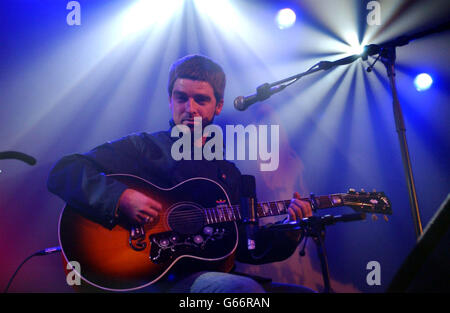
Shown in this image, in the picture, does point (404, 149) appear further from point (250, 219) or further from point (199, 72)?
point (199, 72)

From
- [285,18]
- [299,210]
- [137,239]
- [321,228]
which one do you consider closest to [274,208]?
[299,210]

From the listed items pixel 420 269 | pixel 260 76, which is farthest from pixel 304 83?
pixel 420 269

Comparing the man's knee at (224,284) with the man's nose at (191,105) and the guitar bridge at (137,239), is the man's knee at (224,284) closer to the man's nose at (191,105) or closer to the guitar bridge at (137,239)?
the guitar bridge at (137,239)

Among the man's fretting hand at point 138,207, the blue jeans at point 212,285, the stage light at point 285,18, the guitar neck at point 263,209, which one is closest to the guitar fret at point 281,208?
the guitar neck at point 263,209

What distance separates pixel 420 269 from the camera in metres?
0.99

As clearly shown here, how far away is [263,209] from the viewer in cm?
226

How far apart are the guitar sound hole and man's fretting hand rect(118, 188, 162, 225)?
11 centimetres

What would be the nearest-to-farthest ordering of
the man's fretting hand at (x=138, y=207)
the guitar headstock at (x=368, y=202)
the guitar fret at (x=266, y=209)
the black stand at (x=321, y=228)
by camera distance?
the black stand at (x=321, y=228) → the man's fretting hand at (x=138, y=207) → the guitar fret at (x=266, y=209) → the guitar headstock at (x=368, y=202)

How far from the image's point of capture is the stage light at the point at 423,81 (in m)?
3.03

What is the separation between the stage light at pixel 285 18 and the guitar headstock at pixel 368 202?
1.94 meters

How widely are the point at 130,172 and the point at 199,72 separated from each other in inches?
41.6

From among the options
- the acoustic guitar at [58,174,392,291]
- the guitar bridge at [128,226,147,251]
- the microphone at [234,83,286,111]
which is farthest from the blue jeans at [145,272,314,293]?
the microphone at [234,83,286,111]

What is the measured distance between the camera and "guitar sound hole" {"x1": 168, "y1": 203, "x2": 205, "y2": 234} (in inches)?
74.5
